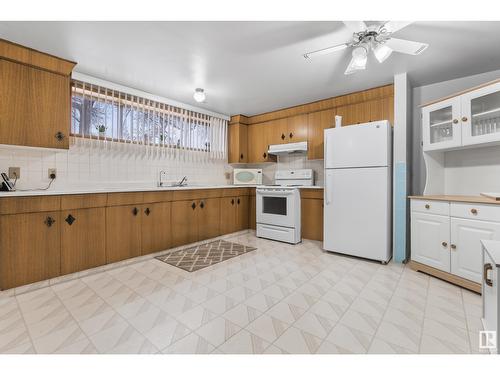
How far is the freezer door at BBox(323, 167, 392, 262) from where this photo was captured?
9.32 feet

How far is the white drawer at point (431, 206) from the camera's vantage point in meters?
2.34

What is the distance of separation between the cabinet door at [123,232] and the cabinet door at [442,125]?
3.50 m

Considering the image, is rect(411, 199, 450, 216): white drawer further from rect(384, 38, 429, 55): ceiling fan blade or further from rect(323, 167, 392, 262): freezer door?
rect(384, 38, 429, 55): ceiling fan blade

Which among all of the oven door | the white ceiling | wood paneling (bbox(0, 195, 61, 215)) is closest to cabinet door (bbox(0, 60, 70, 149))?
the white ceiling

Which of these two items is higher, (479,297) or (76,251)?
(76,251)

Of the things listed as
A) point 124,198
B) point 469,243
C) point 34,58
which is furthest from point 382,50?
point 34,58

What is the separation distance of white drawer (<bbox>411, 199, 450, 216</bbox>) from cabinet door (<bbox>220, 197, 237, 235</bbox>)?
8.78 feet

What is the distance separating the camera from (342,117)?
→ 3.63 meters

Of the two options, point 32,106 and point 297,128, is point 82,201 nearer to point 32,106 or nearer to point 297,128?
point 32,106

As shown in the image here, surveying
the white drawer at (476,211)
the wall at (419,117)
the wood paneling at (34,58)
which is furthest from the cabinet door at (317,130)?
the wood paneling at (34,58)

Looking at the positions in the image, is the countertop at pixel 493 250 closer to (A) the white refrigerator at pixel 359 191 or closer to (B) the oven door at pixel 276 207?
(A) the white refrigerator at pixel 359 191
